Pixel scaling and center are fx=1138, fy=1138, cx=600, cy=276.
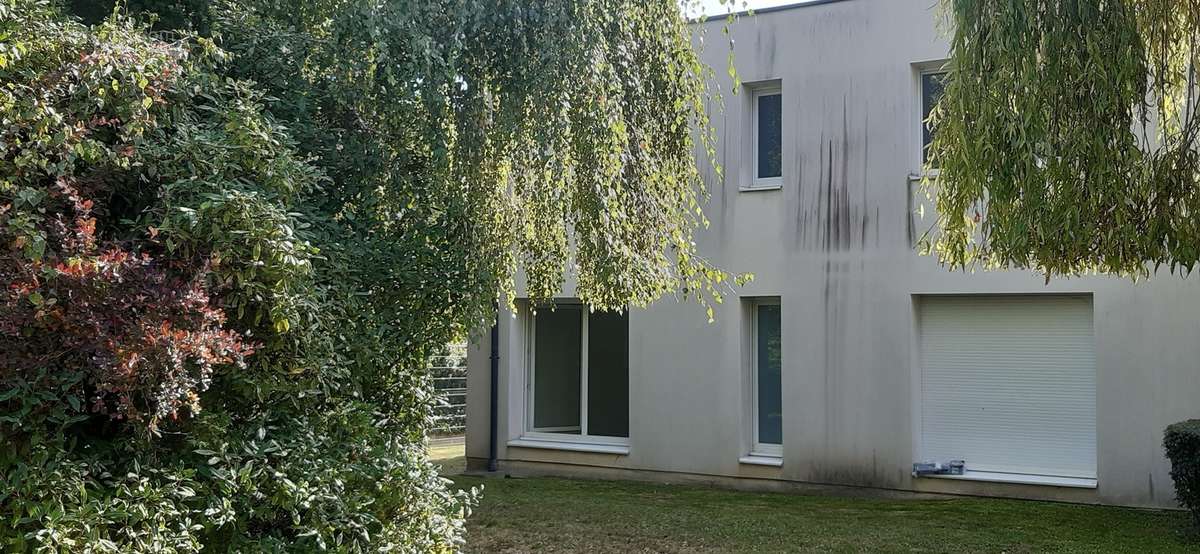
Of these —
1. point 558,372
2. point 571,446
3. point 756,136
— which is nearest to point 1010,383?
point 756,136

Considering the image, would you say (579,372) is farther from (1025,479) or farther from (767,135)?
(1025,479)

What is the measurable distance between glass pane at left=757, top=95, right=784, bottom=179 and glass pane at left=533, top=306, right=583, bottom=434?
3.40 metres

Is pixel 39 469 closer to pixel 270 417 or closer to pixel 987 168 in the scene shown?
pixel 270 417

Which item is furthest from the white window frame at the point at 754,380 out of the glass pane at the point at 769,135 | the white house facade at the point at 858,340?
the glass pane at the point at 769,135

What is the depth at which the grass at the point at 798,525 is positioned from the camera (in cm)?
987

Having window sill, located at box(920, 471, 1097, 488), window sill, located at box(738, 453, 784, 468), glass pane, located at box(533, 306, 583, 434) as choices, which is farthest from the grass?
glass pane, located at box(533, 306, 583, 434)

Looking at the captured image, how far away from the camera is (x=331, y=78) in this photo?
6973mm

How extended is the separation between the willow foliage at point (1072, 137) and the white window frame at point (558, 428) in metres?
7.91

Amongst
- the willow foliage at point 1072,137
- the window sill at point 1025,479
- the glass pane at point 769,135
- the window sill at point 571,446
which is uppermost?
the glass pane at point 769,135

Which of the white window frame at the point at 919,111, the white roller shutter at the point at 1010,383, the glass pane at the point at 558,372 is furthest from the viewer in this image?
the glass pane at the point at 558,372

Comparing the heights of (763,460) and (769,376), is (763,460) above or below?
below

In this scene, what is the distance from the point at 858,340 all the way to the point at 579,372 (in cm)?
422

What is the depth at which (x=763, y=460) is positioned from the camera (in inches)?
551

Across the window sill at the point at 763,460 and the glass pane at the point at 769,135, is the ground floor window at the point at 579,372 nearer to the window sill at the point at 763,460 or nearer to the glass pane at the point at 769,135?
the window sill at the point at 763,460
